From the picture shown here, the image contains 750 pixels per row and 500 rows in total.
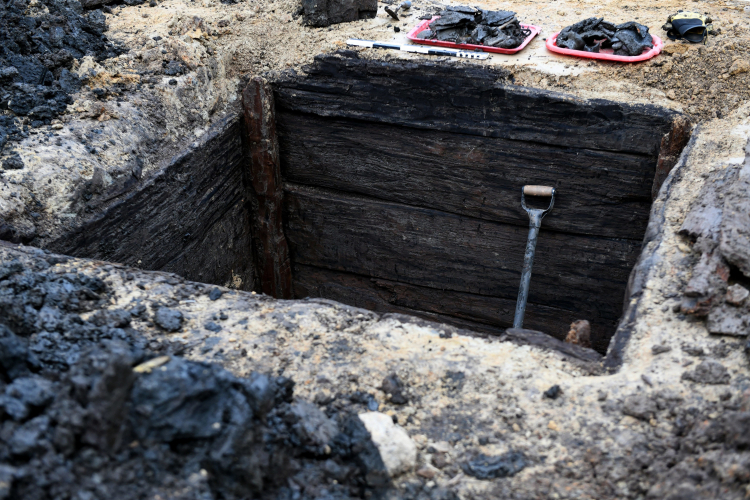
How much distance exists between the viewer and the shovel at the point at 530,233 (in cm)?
358

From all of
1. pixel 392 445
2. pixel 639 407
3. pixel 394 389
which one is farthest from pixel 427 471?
pixel 639 407

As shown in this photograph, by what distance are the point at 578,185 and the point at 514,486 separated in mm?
2373

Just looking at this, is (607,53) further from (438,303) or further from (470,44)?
(438,303)

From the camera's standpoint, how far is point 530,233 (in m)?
3.63

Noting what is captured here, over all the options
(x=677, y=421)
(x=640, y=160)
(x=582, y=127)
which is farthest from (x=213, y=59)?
(x=677, y=421)

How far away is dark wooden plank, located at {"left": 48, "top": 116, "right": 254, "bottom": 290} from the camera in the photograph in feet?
9.79

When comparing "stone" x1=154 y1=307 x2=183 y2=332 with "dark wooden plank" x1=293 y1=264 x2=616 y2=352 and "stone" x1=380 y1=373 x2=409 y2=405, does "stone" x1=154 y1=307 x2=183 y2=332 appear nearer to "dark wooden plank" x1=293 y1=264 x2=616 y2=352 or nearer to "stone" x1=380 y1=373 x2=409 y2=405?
"stone" x1=380 y1=373 x2=409 y2=405

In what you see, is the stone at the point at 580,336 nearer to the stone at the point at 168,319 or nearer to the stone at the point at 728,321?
the stone at the point at 728,321

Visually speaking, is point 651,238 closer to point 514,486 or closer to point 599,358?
point 599,358

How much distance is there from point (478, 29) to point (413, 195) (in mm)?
1113

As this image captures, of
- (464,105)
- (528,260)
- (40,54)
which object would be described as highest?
(40,54)

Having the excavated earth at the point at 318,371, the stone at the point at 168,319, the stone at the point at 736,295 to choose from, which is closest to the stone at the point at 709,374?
the excavated earth at the point at 318,371

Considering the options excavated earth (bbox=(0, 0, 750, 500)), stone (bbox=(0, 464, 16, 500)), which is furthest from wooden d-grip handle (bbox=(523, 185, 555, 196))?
stone (bbox=(0, 464, 16, 500))

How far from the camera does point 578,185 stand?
358 cm
